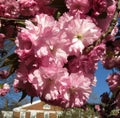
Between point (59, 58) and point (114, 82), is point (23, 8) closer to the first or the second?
point (59, 58)

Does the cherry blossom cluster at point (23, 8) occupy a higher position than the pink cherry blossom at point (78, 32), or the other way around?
the cherry blossom cluster at point (23, 8)

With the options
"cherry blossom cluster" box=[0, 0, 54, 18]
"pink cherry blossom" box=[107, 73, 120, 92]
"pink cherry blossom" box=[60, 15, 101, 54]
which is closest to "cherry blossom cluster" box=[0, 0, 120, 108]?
"pink cherry blossom" box=[60, 15, 101, 54]

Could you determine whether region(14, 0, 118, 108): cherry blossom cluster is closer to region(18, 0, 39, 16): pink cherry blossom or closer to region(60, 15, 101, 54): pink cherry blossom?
region(60, 15, 101, 54): pink cherry blossom

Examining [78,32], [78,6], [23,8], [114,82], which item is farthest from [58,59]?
[114,82]

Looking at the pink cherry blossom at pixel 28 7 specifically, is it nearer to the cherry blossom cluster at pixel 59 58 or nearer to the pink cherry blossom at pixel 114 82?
the cherry blossom cluster at pixel 59 58

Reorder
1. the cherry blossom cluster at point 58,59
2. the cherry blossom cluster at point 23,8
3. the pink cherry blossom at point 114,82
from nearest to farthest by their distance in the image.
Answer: the cherry blossom cluster at point 58,59, the cherry blossom cluster at point 23,8, the pink cherry blossom at point 114,82

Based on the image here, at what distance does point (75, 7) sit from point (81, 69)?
325 millimetres

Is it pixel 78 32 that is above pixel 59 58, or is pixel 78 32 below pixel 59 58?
above

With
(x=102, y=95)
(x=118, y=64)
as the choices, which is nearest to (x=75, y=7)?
(x=118, y=64)

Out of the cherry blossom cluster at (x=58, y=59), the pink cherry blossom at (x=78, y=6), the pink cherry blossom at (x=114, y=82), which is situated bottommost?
the cherry blossom cluster at (x=58, y=59)

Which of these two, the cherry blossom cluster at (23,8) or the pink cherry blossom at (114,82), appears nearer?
the cherry blossom cluster at (23,8)

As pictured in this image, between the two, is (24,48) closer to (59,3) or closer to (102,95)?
(59,3)

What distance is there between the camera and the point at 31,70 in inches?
63.8

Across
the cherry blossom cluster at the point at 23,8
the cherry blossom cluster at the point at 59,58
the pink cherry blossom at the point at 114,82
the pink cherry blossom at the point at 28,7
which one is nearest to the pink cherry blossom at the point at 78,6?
the cherry blossom cluster at the point at 59,58
